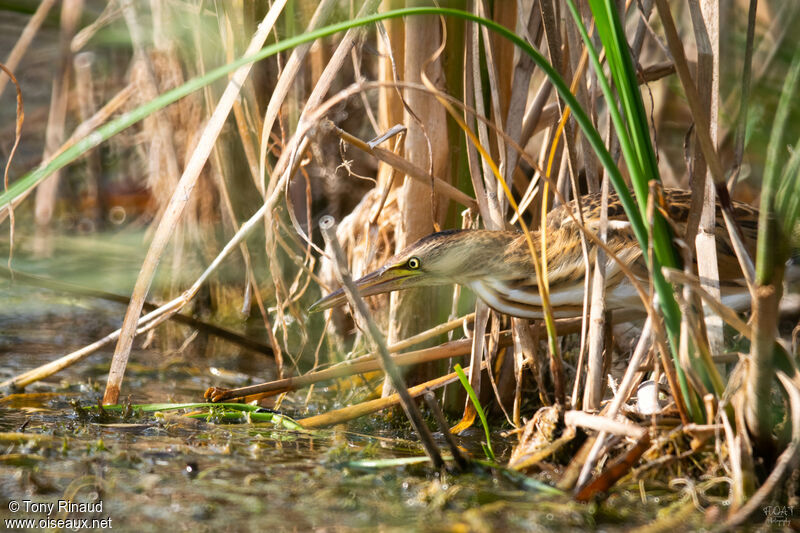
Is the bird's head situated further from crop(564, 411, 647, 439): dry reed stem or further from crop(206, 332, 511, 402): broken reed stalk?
crop(564, 411, 647, 439): dry reed stem

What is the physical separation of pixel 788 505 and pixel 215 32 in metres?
1.96

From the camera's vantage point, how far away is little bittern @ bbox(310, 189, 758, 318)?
196cm

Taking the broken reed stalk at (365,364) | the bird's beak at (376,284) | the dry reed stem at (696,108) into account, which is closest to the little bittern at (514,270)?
the bird's beak at (376,284)

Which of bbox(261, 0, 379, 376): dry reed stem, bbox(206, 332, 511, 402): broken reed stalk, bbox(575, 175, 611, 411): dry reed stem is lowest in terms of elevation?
bbox(206, 332, 511, 402): broken reed stalk

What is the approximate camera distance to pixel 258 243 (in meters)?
2.96

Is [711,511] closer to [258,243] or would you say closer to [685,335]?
[685,335]

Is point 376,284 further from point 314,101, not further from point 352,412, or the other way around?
point 314,101

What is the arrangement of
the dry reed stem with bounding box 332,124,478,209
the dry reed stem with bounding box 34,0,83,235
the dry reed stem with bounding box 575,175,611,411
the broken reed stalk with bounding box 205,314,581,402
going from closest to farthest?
1. the dry reed stem with bounding box 575,175,611,411
2. the dry reed stem with bounding box 332,124,478,209
3. the broken reed stalk with bounding box 205,314,581,402
4. the dry reed stem with bounding box 34,0,83,235

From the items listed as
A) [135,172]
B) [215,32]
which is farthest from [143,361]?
[135,172]

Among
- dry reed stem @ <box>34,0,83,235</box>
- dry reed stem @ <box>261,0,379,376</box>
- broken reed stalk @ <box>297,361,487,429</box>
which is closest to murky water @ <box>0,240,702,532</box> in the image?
broken reed stalk @ <box>297,361,487,429</box>

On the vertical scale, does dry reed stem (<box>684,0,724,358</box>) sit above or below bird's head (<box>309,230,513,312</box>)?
above

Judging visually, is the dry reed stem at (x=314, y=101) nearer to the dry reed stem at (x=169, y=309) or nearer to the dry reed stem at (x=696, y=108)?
Answer: the dry reed stem at (x=169, y=309)

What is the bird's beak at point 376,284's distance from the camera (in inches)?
78.3

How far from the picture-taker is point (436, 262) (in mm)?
1968
